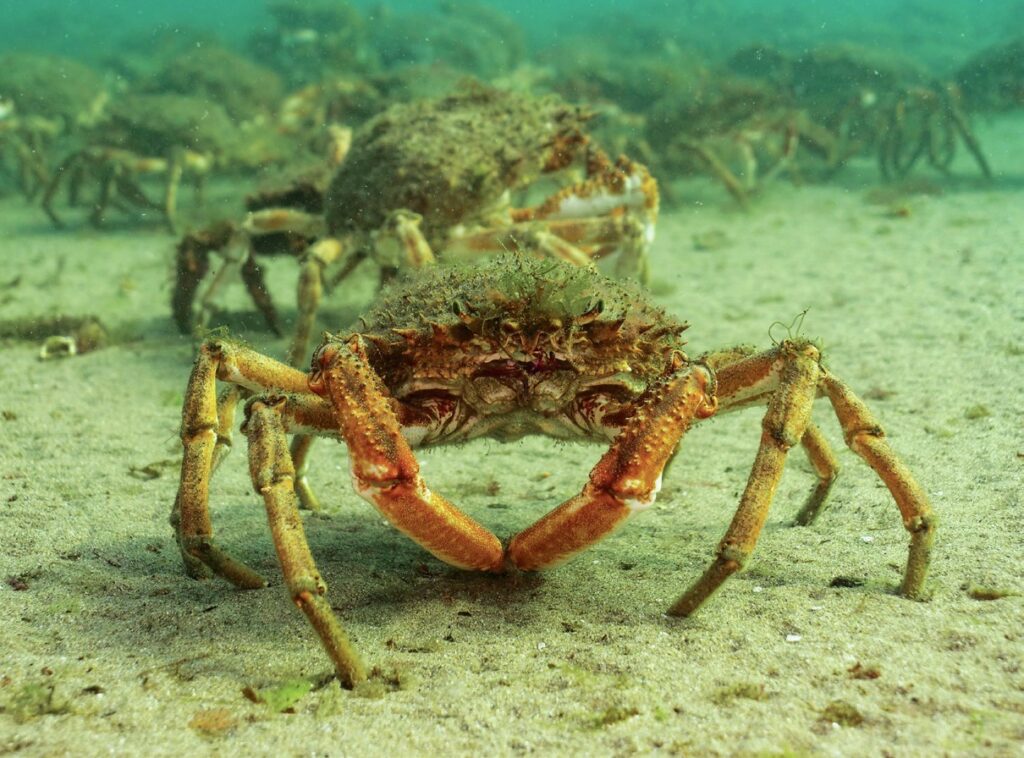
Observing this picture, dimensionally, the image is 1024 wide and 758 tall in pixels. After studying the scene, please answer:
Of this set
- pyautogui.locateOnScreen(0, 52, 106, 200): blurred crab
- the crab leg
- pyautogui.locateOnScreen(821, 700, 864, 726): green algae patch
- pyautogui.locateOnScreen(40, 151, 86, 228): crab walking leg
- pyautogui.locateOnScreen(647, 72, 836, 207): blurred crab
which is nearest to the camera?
pyautogui.locateOnScreen(821, 700, 864, 726): green algae patch

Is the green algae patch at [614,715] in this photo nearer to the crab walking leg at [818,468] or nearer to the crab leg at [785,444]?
the crab leg at [785,444]

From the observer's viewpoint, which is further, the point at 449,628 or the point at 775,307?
the point at 775,307

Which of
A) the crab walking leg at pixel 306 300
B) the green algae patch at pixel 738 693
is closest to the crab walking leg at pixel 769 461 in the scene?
the green algae patch at pixel 738 693

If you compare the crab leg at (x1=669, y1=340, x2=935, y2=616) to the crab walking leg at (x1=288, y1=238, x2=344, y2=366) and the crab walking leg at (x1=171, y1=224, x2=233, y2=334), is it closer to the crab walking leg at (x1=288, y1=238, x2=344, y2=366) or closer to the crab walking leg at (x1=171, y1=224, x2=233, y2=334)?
the crab walking leg at (x1=288, y1=238, x2=344, y2=366)

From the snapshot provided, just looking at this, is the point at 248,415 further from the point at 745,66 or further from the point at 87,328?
the point at 745,66

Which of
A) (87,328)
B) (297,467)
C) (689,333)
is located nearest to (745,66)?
(689,333)

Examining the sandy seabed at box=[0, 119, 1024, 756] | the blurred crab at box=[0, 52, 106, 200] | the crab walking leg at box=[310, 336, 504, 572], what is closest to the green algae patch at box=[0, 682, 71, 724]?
the sandy seabed at box=[0, 119, 1024, 756]

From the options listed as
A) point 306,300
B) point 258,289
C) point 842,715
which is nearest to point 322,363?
point 842,715
